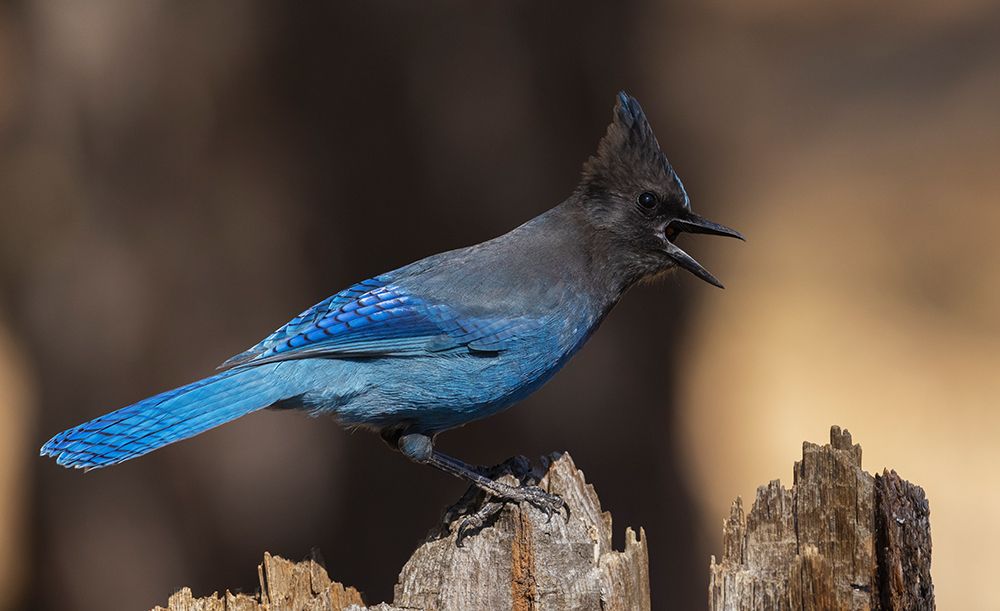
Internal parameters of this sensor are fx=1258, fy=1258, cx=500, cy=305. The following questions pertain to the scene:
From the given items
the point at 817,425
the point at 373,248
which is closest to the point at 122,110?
the point at 373,248

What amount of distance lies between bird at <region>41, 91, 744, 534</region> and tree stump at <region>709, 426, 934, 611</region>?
76 cm

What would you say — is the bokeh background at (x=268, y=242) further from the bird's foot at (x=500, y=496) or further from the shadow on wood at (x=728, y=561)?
the shadow on wood at (x=728, y=561)

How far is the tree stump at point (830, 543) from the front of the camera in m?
2.52

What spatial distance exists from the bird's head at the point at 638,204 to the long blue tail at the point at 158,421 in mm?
Answer: 1093

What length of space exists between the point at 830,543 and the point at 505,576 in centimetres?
70

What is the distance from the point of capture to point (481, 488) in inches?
130

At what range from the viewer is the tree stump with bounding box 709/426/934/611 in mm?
2520

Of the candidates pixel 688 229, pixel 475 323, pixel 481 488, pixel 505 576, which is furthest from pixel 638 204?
pixel 505 576

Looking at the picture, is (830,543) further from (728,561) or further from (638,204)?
(638,204)

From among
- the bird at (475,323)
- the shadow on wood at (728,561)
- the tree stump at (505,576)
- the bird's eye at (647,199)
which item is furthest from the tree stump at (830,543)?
the bird's eye at (647,199)

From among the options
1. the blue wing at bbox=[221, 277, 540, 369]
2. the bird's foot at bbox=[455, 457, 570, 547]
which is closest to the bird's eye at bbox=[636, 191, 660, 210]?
the blue wing at bbox=[221, 277, 540, 369]

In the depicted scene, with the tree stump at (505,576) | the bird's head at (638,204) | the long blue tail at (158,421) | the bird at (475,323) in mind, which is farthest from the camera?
the bird's head at (638,204)

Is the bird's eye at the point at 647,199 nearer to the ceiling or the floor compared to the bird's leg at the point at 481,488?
nearer to the ceiling

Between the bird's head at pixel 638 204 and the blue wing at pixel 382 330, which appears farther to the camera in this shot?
the bird's head at pixel 638 204
